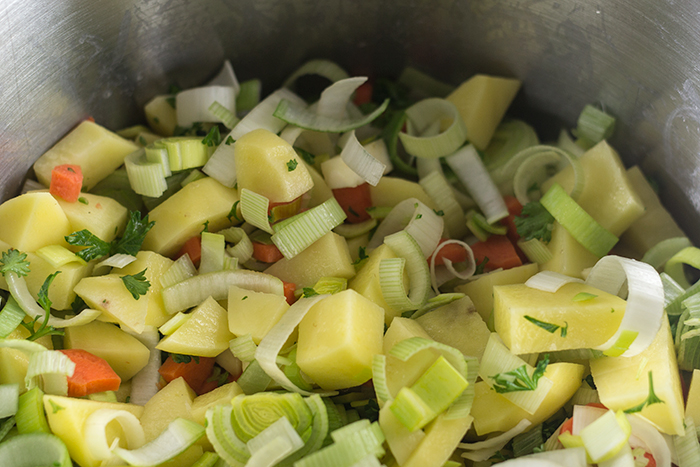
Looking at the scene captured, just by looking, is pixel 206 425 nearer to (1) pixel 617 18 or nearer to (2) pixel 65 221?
(2) pixel 65 221

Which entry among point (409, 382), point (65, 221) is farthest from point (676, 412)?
point (65, 221)

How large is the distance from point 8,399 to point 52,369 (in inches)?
5.3

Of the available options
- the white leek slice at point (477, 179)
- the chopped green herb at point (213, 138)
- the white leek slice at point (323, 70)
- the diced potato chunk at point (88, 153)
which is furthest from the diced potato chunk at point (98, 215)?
the white leek slice at point (477, 179)

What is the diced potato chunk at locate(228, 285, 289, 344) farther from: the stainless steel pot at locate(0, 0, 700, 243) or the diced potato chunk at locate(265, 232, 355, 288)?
the stainless steel pot at locate(0, 0, 700, 243)

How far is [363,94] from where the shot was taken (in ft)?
7.79

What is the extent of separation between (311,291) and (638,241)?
3.76 feet

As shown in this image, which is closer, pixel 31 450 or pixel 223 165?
pixel 31 450

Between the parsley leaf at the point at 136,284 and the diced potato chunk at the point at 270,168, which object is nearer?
the parsley leaf at the point at 136,284

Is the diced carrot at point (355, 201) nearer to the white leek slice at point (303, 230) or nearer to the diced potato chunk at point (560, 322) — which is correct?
the white leek slice at point (303, 230)

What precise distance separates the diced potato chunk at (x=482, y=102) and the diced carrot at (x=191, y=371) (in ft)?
4.15

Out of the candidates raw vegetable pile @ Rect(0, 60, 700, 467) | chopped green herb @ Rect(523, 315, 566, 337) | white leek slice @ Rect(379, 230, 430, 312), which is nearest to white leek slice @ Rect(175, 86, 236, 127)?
raw vegetable pile @ Rect(0, 60, 700, 467)

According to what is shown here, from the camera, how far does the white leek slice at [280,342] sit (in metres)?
1.51

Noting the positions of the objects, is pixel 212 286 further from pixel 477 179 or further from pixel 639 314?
pixel 639 314

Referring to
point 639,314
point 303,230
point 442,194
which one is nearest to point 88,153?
point 303,230
